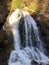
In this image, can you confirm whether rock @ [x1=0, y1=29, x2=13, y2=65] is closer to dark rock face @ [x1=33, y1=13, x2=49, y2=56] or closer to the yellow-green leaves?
dark rock face @ [x1=33, y1=13, x2=49, y2=56]

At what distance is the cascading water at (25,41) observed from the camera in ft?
41.1

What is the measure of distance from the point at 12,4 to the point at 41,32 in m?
3.39

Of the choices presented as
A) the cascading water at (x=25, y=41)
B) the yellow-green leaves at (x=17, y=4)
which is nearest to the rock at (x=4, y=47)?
the cascading water at (x=25, y=41)

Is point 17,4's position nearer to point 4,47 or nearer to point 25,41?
point 25,41

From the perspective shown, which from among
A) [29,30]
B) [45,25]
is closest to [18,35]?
[29,30]

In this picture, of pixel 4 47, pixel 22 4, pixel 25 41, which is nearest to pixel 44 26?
pixel 25 41

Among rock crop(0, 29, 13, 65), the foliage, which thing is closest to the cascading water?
rock crop(0, 29, 13, 65)

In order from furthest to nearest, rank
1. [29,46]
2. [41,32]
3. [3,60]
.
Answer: [41,32] < [29,46] < [3,60]

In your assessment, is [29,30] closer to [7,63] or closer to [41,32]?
[41,32]

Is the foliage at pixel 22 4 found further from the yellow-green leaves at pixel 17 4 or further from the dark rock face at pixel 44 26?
the dark rock face at pixel 44 26

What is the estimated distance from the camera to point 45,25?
598 inches

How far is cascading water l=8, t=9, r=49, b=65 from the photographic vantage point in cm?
1252

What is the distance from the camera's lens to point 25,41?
14.0 m

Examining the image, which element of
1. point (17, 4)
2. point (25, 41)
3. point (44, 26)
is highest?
point (17, 4)
